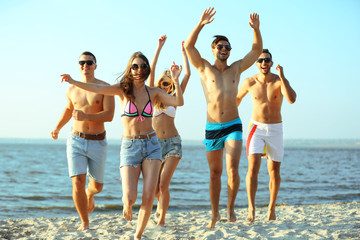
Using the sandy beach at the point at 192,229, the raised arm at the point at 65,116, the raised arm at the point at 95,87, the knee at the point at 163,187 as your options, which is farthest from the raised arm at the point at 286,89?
the raised arm at the point at 65,116

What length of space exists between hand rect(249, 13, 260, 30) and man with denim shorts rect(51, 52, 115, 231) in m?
2.61

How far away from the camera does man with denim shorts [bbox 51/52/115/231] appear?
6.48 m

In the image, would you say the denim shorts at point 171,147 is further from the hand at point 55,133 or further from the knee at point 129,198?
the hand at point 55,133

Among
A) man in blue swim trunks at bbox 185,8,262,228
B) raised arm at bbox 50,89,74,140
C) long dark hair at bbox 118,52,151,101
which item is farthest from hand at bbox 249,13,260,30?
raised arm at bbox 50,89,74,140

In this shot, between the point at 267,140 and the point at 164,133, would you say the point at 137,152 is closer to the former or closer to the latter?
the point at 164,133

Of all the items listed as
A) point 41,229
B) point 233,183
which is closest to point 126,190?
point 233,183

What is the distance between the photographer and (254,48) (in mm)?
6953

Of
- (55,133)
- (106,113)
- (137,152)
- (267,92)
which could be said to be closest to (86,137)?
(106,113)

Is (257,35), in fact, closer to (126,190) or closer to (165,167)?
(165,167)

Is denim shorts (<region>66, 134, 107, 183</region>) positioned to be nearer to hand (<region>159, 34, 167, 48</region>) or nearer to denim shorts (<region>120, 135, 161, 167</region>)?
denim shorts (<region>120, 135, 161, 167</region>)

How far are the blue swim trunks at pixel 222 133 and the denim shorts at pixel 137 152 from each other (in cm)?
146

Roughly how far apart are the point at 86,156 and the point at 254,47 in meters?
3.28

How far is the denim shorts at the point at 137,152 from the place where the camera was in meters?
5.44

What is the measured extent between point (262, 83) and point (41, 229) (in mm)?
4863
